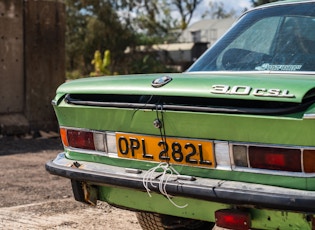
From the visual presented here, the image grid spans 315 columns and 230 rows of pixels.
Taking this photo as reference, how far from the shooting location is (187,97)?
332cm

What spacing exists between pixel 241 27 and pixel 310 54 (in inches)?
31.8

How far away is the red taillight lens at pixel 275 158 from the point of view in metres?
2.99

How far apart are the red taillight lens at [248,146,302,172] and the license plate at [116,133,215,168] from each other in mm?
248

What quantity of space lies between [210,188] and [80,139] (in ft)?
3.73

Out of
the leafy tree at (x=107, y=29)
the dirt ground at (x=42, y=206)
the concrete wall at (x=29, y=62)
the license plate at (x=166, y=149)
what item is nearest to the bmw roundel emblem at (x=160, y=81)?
the license plate at (x=166, y=149)

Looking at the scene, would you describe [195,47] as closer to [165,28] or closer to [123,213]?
[165,28]

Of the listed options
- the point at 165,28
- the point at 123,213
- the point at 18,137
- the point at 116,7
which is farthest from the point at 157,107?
the point at 165,28

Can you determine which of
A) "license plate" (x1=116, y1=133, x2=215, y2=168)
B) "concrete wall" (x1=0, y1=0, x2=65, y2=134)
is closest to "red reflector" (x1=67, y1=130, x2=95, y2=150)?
"license plate" (x1=116, y1=133, x2=215, y2=168)

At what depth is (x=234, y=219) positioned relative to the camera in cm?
319

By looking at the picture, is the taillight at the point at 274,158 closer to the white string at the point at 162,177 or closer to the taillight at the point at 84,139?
the white string at the point at 162,177

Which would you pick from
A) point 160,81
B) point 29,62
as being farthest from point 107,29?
point 160,81

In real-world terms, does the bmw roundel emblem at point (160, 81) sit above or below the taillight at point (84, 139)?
above

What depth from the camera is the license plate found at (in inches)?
129

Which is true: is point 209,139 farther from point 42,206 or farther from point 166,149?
point 42,206
